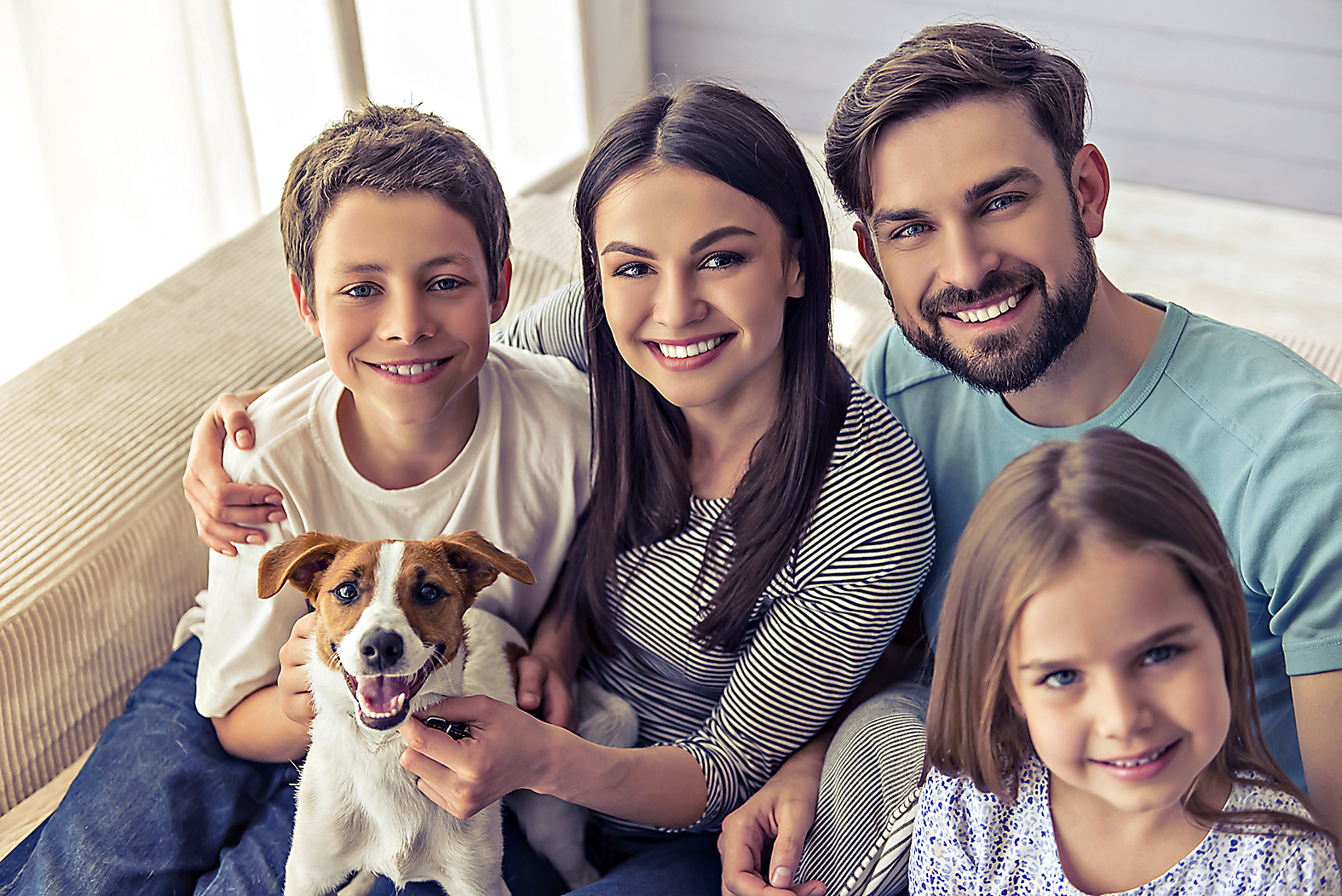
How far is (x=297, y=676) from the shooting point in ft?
3.79

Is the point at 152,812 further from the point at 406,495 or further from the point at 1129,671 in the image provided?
the point at 1129,671

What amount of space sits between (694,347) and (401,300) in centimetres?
34

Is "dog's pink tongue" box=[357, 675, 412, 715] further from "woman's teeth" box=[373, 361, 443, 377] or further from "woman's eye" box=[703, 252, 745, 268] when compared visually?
"woman's eye" box=[703, 252, 745, 268]

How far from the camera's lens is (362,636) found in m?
0.90

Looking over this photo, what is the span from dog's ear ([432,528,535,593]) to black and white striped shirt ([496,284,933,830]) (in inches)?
11.8

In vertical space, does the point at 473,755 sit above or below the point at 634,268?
below

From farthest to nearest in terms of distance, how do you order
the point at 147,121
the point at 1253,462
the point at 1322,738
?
the point at 147,121
the point at 1253,462
the point at 1322,738

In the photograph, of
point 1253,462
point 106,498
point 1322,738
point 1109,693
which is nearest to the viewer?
point 1109,693

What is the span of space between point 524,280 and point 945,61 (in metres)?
1.01

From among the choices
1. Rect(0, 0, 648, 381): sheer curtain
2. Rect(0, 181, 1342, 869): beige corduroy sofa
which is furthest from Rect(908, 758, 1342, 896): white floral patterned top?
Rect(0, 0, 648, 381): sheer curtain

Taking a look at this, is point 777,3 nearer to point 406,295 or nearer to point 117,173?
point 117,173

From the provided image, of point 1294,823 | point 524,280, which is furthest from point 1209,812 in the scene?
point 524,280

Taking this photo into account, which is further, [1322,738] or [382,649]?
[1322,738]

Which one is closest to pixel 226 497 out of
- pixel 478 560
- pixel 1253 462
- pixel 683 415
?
pixel 478 560
